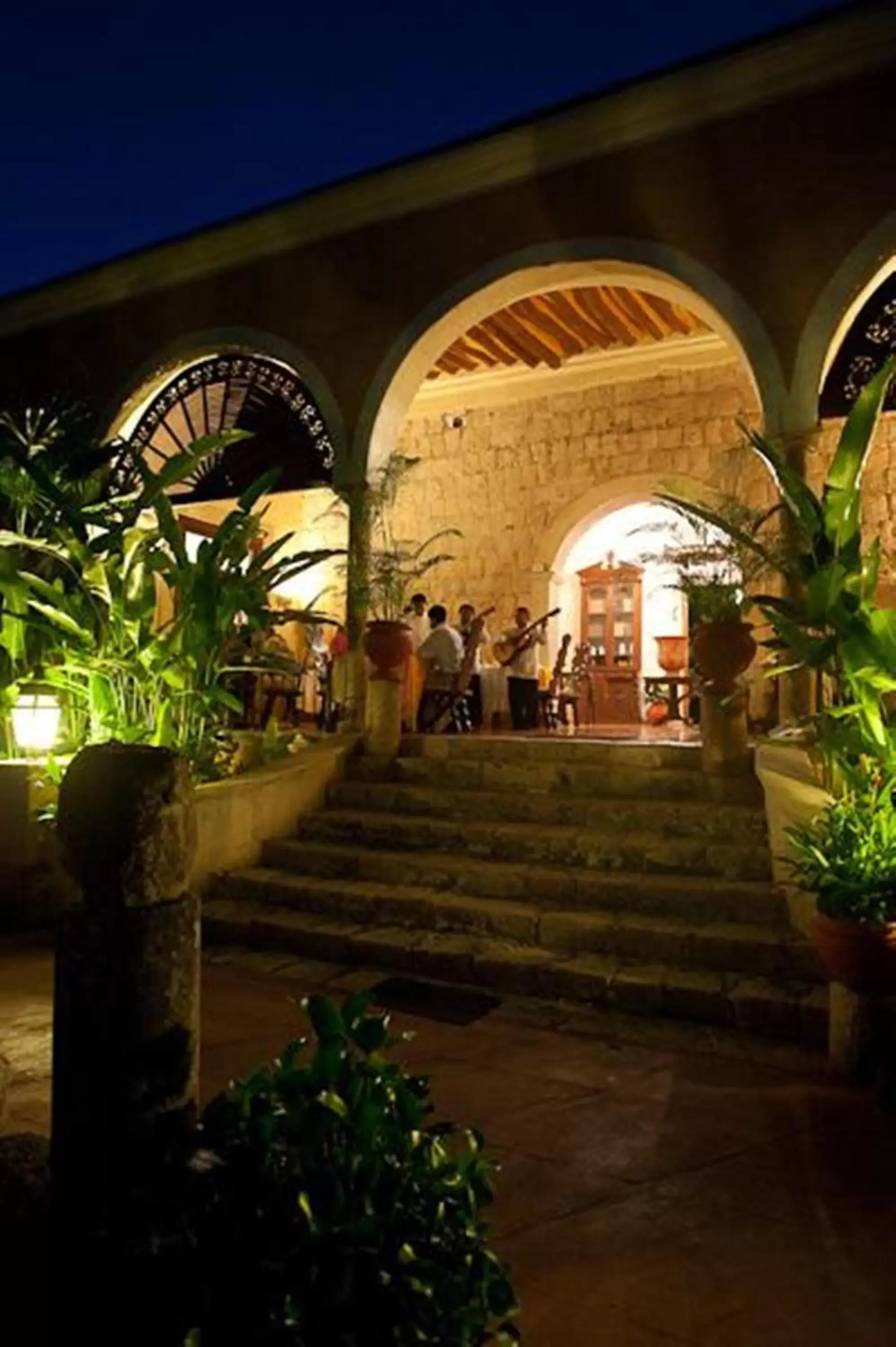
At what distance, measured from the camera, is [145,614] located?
6312mm

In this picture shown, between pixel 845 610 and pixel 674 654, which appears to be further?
pixel 674 654

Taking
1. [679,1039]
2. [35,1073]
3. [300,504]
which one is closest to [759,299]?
[679,1039]

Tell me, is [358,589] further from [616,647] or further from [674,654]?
[616,647]

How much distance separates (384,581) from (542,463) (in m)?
5.54

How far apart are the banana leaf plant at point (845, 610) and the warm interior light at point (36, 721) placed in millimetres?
4590

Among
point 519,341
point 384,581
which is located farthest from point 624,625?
point 384,581

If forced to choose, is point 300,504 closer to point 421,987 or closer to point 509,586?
point 509,586

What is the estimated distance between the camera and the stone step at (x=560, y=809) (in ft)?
19.6

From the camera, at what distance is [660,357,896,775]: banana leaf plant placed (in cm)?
413

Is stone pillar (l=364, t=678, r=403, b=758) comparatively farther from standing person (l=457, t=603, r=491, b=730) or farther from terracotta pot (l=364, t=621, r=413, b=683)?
standing person (l=457, t=603, r=491, b=730)

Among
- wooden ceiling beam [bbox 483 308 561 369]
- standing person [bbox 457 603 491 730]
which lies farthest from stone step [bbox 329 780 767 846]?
wooden ceiling beam [bbox 483 308 561 369]

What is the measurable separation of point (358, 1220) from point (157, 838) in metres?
0.83

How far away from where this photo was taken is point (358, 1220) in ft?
5.11

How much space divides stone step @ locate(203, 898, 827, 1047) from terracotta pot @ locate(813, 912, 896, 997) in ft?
2.00
